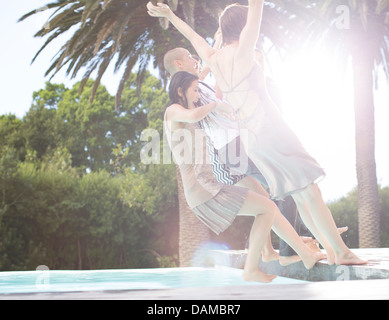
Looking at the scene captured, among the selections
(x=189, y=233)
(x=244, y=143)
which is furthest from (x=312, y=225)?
(x=189, y=233)

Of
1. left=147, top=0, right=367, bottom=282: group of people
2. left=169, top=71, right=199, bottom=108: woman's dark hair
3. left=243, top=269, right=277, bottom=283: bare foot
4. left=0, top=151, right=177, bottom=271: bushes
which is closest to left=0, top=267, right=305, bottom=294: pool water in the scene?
left=243, top=269, right=277, bottom=283: bare foot

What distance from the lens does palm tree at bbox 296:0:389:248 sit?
42.1 ft

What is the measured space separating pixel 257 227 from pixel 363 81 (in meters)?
11.0

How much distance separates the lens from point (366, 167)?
12.9 meters

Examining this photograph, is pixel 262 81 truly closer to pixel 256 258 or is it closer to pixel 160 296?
pixel 256 258

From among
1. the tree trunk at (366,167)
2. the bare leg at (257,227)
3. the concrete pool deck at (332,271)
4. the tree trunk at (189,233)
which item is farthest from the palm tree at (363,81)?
the bare leg at (257,227)

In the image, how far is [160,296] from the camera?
228 cm

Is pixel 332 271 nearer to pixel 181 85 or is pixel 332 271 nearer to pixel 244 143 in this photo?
pixel 244 143

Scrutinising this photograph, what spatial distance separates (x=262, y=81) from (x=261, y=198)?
2.58 feet

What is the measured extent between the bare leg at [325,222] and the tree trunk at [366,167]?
969 centimetres

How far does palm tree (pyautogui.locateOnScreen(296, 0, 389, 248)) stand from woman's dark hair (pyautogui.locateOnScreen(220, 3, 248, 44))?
953 cm

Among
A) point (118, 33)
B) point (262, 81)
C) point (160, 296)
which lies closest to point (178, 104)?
point (262, 81)

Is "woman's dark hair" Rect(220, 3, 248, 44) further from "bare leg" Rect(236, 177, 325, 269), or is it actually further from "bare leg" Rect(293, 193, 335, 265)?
"bare leg" Rect(293, 193, 335, 265)

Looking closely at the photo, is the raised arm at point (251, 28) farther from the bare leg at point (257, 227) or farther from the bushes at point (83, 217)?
the bushes at point (83, 217)
